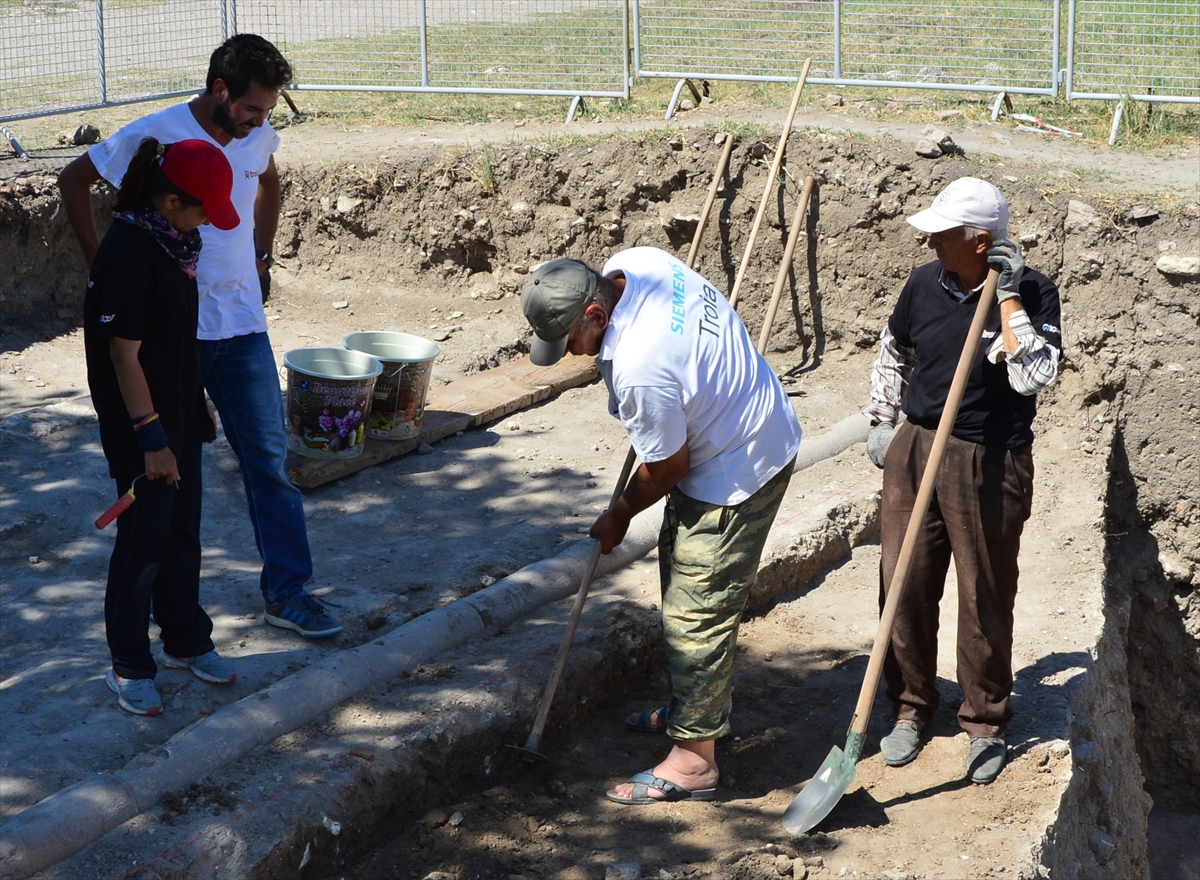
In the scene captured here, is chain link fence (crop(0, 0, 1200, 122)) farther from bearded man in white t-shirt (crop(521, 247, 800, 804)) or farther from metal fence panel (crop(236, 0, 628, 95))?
bearded man in white t-shirt (crop(521, 247, 800, 804))

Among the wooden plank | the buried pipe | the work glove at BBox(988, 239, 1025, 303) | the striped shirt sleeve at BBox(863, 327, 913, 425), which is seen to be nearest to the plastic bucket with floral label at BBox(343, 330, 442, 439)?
the wooden plank

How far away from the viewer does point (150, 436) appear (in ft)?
10.9

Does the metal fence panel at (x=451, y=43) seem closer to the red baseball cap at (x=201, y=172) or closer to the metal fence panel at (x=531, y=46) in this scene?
the metal fence panel at (x=531, y=46)

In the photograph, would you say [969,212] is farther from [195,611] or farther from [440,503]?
[440,503]

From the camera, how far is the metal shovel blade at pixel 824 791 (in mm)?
Result: 3508

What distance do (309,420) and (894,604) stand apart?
329cm

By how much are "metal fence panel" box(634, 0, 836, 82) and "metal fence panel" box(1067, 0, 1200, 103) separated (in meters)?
1.83

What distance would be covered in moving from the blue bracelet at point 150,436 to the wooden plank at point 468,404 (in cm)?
234

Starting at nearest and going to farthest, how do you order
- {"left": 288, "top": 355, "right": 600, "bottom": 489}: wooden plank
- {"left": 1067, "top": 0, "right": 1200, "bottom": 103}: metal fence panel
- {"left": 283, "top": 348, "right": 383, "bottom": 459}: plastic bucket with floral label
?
{"left": 283, "top": 348, "right": 383, "bottom": 459}: plastic bucket with floral label < {"left": 288, "top": 355, "right": 600, "bottom": 489}: wooden plank < {"left": 1067, "top": 0, "right": 1200, "bottom": 103}: metal fence panel

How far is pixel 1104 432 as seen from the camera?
661cm

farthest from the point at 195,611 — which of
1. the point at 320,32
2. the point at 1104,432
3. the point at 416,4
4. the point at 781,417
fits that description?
the point at 320,32

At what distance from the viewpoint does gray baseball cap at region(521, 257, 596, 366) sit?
3129 mm

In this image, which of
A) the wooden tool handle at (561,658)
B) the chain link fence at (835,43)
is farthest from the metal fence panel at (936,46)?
the wooden tool handle at (561,658)

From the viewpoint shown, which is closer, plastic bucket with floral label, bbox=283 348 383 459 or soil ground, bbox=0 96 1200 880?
A: soil ground, bbox=0 96 1200 880
